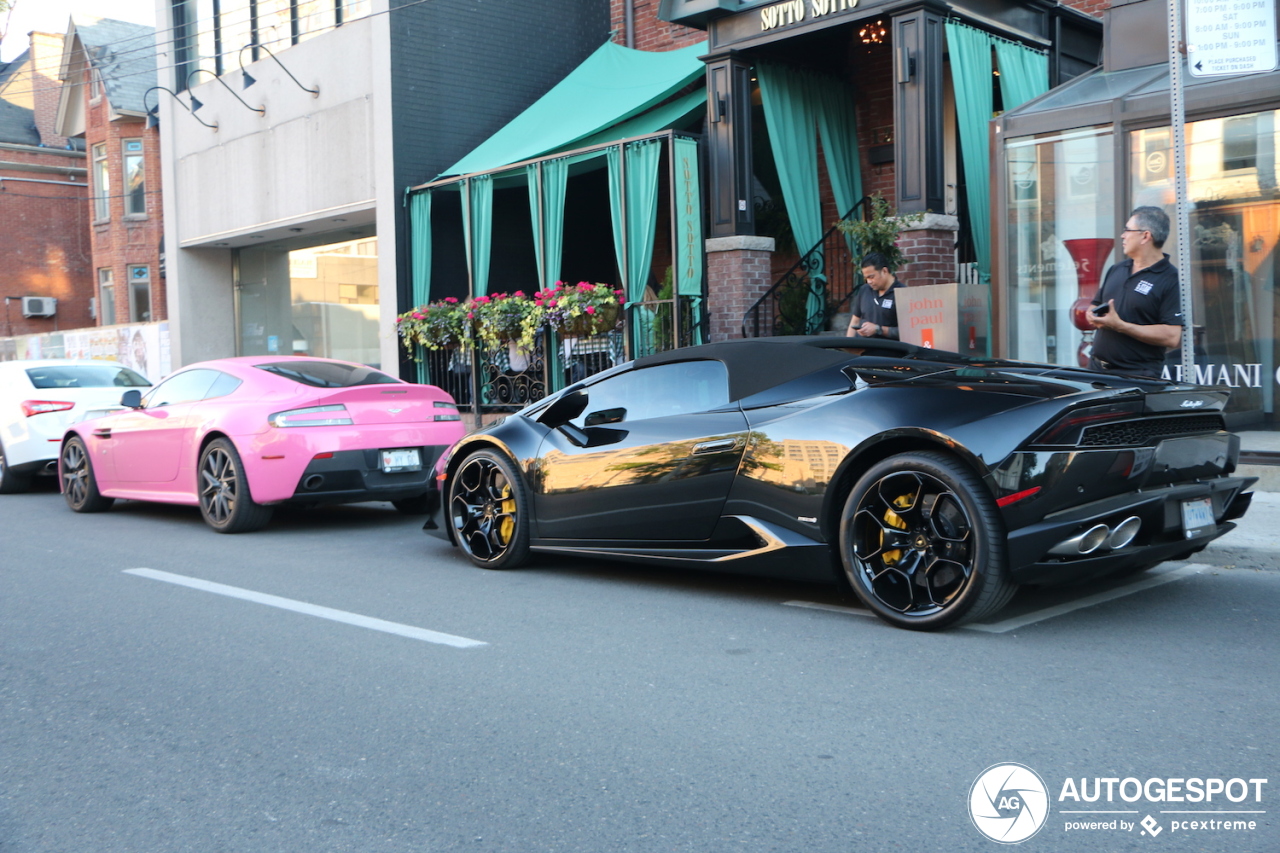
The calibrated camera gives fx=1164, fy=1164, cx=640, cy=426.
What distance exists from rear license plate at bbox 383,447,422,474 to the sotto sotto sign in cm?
572

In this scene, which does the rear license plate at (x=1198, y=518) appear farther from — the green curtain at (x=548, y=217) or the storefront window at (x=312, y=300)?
the storefront window at (x=312, y=300)

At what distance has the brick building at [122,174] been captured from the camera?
28.6 m

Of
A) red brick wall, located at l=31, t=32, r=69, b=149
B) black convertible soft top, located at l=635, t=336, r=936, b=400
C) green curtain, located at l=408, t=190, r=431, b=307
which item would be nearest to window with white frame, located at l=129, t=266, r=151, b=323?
red brick wall, located at l=31, t=32, r=69, b=149

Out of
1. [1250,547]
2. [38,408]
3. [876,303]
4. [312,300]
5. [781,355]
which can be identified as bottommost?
[1250,547]

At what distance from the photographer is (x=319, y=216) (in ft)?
61.1

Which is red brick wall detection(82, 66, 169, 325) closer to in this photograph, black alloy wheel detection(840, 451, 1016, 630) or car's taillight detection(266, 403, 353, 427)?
car's taillight detection(266, 403, 353, 427)

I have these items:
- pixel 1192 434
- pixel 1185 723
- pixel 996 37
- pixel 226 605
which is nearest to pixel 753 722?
pixel 1185 723

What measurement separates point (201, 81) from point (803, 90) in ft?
42.5

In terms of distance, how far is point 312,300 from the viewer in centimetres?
2150

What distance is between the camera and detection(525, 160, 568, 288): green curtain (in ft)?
48.8

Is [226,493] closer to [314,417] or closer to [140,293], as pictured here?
[314,417]

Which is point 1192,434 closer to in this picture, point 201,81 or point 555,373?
point 555,373

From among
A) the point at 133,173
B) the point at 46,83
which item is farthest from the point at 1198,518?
the point at 46,83

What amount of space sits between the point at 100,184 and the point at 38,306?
554cm
